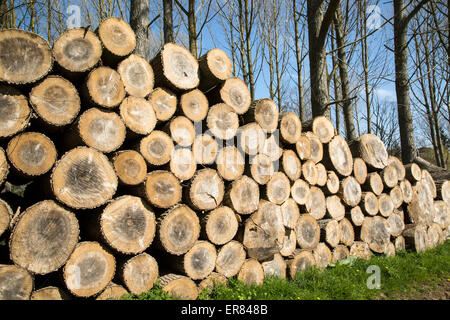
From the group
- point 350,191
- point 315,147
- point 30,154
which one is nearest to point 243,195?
point 315,147

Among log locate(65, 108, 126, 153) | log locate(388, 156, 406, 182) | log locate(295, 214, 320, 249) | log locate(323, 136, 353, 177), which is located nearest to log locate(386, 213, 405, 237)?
log locate(388, 156, 406, 182)

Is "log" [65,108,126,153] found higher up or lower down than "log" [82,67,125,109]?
lower down

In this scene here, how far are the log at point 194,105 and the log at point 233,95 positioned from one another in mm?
222

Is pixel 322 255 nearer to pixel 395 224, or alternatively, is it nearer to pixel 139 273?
pixel 395 224

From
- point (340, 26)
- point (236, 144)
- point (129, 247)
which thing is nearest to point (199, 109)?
point (236, 144)

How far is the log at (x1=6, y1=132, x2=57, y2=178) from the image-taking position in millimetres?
2438

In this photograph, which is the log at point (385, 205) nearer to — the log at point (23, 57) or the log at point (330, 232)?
the log at point (330, 232)

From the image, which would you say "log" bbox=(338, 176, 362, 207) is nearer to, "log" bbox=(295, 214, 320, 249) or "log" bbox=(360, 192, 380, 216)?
"log" bbox=(360, 192, 380, 216)

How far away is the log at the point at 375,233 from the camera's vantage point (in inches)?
191

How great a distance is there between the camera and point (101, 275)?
2703 millimetres

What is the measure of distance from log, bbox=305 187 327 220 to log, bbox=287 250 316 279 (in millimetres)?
497

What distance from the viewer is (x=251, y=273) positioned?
142 inches

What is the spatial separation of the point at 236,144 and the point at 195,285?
149 cm

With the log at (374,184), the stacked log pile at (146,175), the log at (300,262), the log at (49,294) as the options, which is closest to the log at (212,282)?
the stacked log pile at (146,175)
